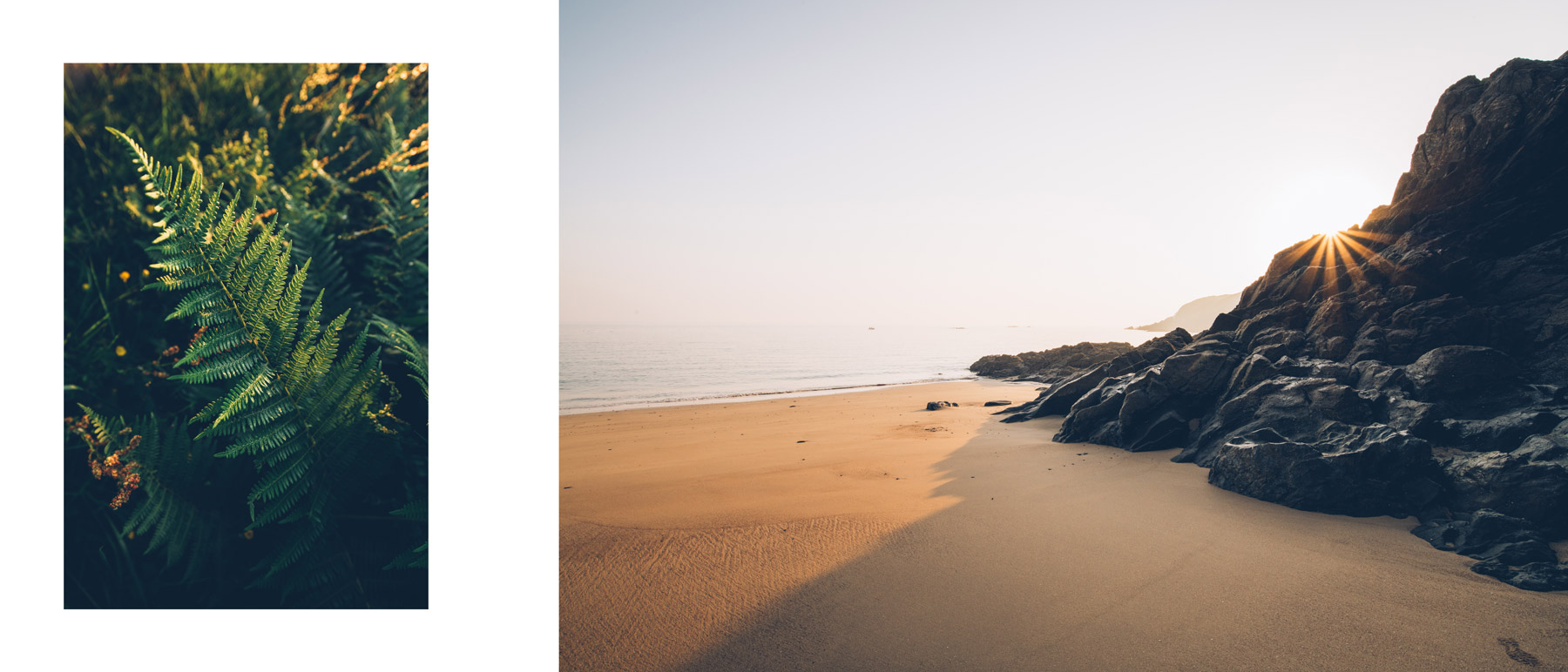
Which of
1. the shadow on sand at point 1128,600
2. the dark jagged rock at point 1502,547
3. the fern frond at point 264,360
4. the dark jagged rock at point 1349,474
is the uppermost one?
the fern frond at point 264,360

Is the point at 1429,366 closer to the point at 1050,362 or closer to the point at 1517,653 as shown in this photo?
the point at 1517,653

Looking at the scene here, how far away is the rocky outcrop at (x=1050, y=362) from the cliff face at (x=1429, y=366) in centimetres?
1174

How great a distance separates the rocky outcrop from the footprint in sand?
1656 cm

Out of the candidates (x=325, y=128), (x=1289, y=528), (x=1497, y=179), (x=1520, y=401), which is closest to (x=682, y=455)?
(x=1289, y=528)

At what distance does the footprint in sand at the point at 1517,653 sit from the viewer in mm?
1987

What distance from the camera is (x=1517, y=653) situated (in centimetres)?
204

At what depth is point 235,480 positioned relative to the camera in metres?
0.91

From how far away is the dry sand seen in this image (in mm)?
2020

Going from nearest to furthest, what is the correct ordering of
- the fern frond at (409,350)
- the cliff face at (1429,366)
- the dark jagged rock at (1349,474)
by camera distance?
1. the fern frond at (409,350)
2. the cliff face at (1429,366)
3. the dark jagged rock at (1349,474)

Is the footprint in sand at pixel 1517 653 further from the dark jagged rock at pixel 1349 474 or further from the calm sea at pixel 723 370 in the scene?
the calm sea at pixel 723 370

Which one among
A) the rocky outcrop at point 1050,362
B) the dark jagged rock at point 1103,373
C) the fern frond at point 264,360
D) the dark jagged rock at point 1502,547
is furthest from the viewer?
the rocky outcrop at point 1050,362

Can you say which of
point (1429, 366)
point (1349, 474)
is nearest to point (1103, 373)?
point (1429, 366)

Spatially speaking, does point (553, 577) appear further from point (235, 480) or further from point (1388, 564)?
point (1388, 564)

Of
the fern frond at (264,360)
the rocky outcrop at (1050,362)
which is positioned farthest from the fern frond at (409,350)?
the rocky outcrop at (1050,362)
